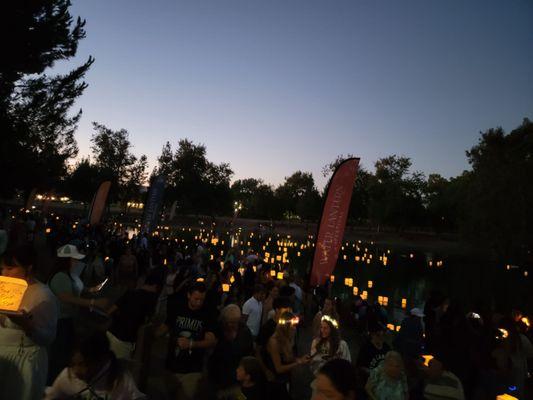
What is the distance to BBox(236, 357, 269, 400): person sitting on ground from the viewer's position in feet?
10.8

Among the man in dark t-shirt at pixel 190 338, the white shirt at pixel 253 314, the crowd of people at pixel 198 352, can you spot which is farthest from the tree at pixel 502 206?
the man in dark t-shirt at pixel 190 338

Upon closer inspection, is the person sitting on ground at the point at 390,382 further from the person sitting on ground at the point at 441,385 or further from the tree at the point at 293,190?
the tree at the point at 293,190

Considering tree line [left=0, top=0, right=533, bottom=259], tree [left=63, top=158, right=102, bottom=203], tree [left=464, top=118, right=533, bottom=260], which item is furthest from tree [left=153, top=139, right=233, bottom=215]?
tree [left=464, top=118, right=533, bottom=260]

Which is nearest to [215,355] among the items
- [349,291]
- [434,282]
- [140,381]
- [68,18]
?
[140,381]

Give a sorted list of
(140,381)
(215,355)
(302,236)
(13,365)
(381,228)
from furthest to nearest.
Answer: (381,228), (302,236), (140,381), (215,355), (13,365)

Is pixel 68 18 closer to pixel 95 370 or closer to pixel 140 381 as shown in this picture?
pixel 140 381

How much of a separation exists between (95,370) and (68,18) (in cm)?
1928

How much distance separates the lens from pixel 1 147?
16.3m

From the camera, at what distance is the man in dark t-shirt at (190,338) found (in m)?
4.03

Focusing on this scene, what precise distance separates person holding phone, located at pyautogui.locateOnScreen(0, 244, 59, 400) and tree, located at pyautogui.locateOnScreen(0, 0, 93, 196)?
15410mm

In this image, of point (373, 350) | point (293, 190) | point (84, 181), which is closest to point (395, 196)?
point (293, 190)

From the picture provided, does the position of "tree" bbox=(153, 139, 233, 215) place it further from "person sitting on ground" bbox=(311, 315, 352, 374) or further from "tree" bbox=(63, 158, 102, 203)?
"person sitting on ground" bbox=(311, 315, 352, 374)

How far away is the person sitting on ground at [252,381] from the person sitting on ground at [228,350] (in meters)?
0.82

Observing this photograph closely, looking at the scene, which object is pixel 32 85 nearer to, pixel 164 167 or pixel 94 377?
pixel 94 377
